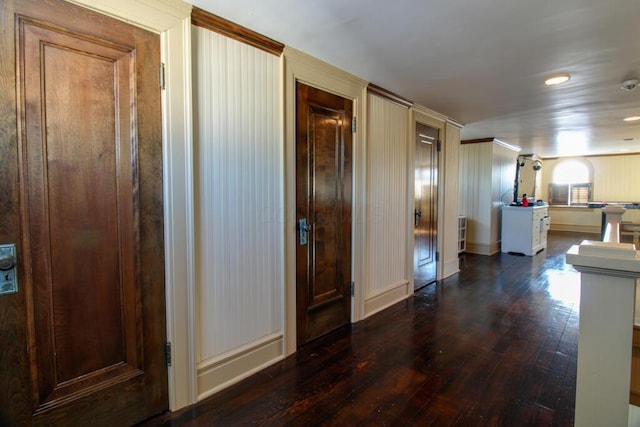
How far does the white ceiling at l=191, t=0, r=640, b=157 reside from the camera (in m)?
1.79

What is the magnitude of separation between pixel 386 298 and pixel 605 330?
2558mm

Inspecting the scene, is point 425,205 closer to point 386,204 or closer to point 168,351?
point 386,204

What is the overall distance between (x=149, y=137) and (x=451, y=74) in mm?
2500

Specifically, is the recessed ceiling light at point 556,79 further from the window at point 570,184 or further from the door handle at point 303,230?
the window at point 570,184

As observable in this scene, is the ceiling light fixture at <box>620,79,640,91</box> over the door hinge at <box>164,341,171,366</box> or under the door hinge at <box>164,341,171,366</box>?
over

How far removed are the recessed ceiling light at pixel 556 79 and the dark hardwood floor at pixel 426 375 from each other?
2.28 meters

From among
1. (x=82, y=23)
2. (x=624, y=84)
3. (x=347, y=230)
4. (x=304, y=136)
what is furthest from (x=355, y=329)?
(x=624, y=84)

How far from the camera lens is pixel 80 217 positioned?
4.96 ft

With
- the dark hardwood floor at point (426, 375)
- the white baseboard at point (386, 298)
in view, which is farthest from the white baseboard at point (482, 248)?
the white baseboard at point (386, 298)

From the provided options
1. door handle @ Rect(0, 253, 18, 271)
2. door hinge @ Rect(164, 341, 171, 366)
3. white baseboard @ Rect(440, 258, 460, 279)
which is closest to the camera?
→ door handle @ Rect(0, 253, 18, 271)

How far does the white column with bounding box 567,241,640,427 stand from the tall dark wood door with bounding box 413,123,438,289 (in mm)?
2864

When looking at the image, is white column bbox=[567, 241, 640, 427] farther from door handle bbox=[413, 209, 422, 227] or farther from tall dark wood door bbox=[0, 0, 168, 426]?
door handle bbox=[413, 209, 422, 227]

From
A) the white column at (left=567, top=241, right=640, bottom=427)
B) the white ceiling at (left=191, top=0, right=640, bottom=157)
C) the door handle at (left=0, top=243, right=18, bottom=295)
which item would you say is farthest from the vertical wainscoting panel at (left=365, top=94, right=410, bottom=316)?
the door handle at (left=0, top=243, right=18, bottom=295)

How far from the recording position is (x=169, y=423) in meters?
1.74
